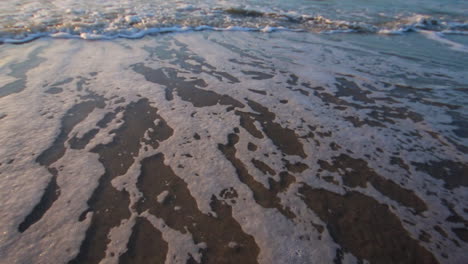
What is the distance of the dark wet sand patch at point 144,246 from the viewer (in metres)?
1.56

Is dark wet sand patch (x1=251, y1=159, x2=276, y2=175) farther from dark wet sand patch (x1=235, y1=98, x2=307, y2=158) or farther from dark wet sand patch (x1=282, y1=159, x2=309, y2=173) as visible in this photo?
dark wet sand patch (x1=235, y1=98, x2=307, y2=158)

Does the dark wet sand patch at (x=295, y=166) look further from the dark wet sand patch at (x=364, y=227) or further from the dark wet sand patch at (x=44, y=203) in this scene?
the dark wet sand patch at (x=44, y=203)

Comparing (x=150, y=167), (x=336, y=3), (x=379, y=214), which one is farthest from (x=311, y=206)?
(x=336, y=3)

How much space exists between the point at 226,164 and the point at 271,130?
72cm

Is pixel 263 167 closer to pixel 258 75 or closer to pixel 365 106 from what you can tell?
pixel 365 106

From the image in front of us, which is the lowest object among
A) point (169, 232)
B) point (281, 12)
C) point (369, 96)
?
point (169, 232)

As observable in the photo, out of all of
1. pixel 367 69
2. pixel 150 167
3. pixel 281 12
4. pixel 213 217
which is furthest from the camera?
pixel 281 12

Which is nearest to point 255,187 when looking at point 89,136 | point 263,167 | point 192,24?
point 263,167

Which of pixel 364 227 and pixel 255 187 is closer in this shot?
pixel 364 227

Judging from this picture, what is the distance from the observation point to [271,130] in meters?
2.78

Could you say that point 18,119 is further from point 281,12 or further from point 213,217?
point 281,12

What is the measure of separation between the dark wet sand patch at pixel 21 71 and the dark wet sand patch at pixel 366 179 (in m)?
3.55

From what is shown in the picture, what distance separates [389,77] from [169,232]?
4.00 metres

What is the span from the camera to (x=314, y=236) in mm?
1739
